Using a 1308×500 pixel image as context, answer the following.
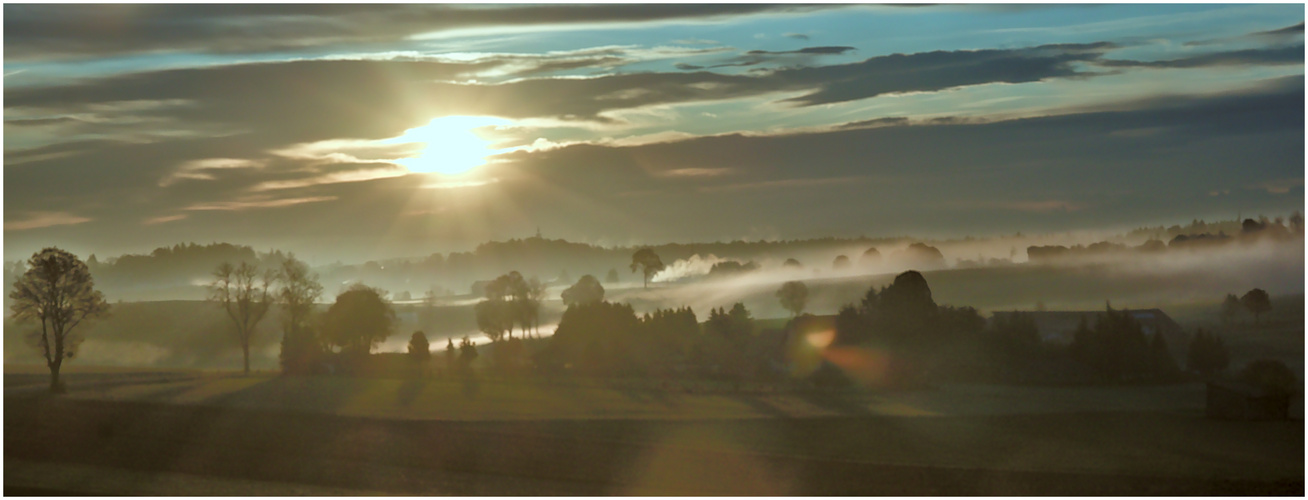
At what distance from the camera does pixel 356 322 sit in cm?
9912

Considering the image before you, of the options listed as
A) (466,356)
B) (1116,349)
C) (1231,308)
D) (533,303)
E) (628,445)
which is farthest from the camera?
(533,303)

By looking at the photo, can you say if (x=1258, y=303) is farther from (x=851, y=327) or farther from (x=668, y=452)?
(x=668, y=452)

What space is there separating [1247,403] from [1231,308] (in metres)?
73.7

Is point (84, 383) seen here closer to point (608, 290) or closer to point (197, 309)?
point (197, 309)

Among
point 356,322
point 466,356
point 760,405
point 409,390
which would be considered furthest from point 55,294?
point 760,405

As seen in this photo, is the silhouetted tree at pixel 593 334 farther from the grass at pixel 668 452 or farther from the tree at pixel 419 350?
the grass at pixel 668 452

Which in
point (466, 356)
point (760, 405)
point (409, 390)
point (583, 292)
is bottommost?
point (760, 405)

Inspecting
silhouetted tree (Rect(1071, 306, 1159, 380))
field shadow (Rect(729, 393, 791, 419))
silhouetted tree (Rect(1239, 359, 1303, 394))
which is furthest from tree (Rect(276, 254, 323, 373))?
silhouetted tree (Rect(1239, 359, 1303, 394))

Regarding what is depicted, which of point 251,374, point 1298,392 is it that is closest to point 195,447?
point 251,374

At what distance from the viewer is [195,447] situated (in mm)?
53344

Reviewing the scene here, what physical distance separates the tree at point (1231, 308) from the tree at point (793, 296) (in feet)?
190

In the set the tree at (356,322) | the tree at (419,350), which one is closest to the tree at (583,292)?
the tree at (356,322)

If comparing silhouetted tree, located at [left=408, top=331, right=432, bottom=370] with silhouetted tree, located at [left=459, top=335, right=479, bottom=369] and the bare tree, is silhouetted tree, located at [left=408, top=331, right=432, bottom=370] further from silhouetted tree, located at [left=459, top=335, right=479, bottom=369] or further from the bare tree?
the bare tree

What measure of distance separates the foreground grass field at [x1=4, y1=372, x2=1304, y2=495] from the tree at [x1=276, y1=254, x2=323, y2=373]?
1722cm
